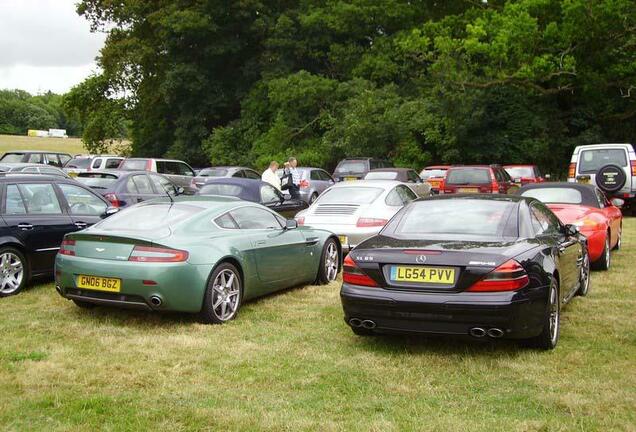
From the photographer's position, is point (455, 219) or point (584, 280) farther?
point (584, 280)

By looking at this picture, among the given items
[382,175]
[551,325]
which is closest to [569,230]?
[551,325]

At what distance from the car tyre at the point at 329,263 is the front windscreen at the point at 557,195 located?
10.8 ft

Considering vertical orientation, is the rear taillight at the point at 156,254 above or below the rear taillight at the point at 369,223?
above

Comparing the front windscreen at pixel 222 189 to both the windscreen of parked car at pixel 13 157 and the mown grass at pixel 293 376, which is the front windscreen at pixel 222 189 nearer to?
the mown grass at pixel 293 376

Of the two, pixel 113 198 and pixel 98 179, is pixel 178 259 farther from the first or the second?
pixel 98 179

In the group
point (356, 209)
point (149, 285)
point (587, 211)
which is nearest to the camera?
point (149, 285)

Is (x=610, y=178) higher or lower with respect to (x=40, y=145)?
lower

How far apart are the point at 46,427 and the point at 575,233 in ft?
18.5

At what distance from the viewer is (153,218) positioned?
7164mm

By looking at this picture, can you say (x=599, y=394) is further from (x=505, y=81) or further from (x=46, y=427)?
(x=505, y=81)

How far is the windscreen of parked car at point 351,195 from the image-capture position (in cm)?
1093

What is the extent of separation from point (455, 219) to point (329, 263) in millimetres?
3430

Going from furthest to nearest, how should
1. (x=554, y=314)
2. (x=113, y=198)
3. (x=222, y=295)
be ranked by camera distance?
(x=113, y=198)
(x=222, y=295)
(x=554, y=314)

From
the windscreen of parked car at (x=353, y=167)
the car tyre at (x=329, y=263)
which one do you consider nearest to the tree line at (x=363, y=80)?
the windscreen of parked car at (x=353, y=167)
